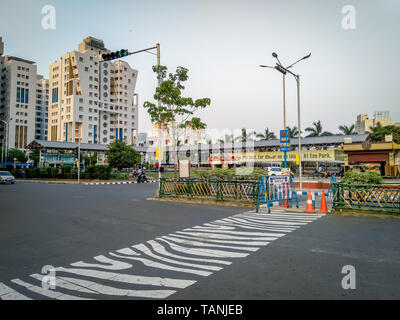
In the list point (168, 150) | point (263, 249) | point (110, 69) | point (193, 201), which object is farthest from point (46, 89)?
point (263, 249)

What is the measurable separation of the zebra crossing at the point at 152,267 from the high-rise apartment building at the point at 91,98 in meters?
98.9

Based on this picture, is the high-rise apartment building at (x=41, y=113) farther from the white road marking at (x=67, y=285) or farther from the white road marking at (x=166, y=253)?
the white road marking at (x=67, y=285)

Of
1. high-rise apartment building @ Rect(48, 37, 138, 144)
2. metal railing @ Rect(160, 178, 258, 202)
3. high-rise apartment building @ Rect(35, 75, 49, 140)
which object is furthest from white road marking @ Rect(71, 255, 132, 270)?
high-rise apartment building @ Rect(35, 75, 49, 140)

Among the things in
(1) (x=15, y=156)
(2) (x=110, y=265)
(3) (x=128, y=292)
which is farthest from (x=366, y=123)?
(3) (x=128, y=292)

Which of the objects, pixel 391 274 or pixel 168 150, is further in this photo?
pixel 168 150

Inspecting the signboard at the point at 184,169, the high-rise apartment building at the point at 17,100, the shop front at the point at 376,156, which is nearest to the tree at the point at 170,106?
the signboard at the point at 184,169

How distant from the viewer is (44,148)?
5419 centimetres

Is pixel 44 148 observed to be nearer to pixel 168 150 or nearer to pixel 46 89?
pixel 168 150

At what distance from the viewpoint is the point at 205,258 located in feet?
19.1

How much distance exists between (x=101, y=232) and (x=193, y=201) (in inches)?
310

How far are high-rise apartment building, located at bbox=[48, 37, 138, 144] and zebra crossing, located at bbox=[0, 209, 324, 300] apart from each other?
9888 cm

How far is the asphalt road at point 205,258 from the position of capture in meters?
4.22

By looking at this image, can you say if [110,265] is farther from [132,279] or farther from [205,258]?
[205,258]

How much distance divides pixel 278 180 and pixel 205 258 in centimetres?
777
